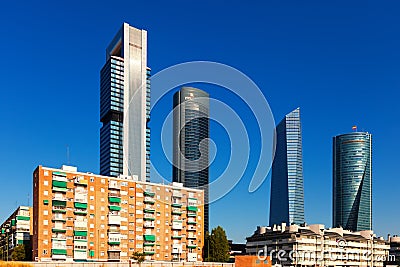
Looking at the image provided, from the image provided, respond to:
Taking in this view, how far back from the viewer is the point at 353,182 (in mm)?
167875

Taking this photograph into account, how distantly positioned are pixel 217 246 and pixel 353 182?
369ft

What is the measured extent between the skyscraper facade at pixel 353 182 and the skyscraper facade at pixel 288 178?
715 inches

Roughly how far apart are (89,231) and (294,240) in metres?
31.4

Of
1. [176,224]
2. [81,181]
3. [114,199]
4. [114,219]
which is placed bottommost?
[176,224]

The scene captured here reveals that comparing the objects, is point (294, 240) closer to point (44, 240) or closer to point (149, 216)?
point (149, 216)

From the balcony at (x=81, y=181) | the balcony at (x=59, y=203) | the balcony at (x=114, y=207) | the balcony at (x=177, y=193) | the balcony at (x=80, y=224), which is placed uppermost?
the balcony at (x=81, y=181)

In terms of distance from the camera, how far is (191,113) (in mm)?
29250

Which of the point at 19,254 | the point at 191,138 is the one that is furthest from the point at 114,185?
the point at 191,138

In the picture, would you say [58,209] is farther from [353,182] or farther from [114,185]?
[353,182]

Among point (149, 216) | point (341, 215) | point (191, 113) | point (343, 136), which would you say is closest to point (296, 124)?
point (343, 136)

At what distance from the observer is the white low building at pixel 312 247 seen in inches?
2822

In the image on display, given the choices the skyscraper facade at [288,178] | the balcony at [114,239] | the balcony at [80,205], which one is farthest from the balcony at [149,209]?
the skyscraper facade at [288,178]

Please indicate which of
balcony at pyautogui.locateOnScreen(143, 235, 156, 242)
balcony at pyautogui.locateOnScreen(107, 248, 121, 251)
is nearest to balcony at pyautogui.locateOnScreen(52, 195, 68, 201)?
balcony at pyautogui.locateOnScreen(107, 248, 121, 251)

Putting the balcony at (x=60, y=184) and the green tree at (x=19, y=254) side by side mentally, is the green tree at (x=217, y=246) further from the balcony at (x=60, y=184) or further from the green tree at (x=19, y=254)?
the green tree at (x=19, y=254)
